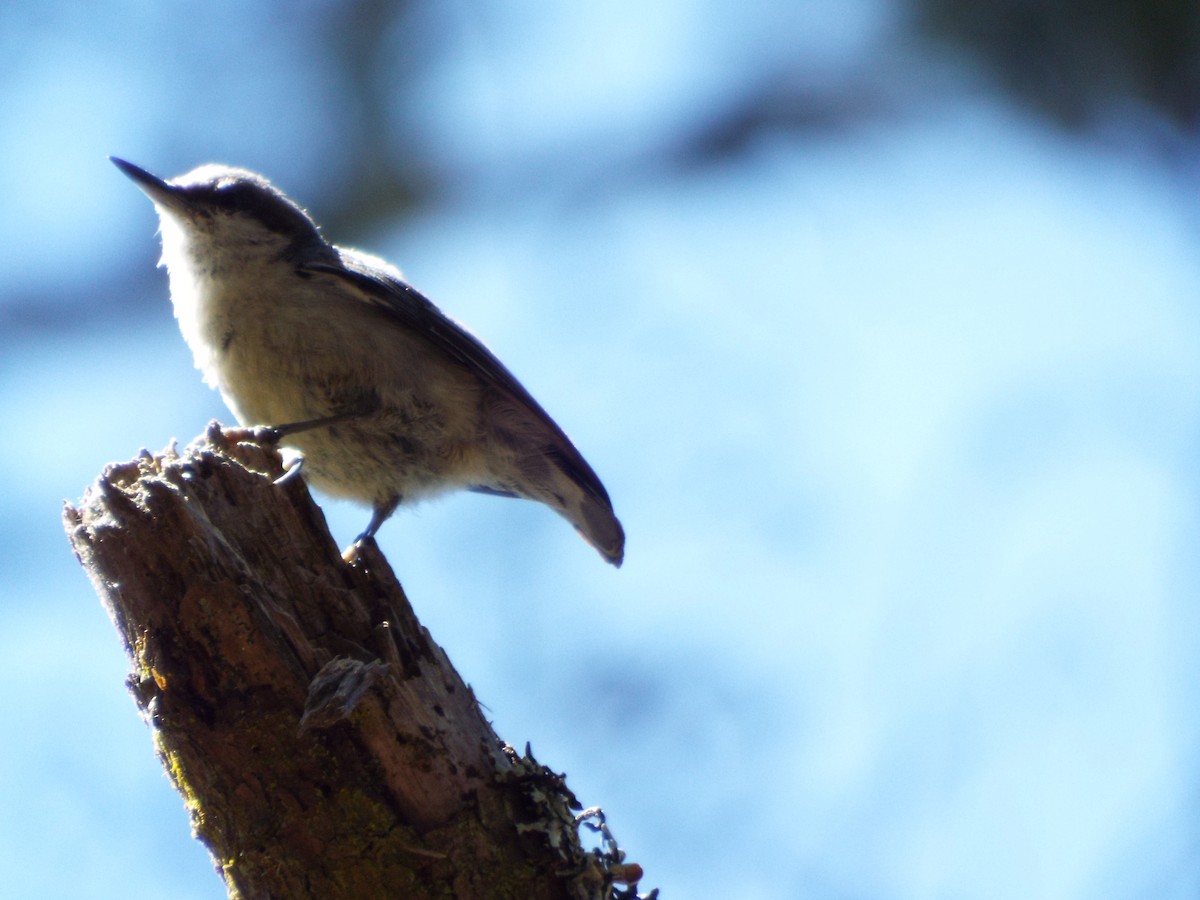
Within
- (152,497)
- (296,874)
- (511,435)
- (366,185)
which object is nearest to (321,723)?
(296,874)

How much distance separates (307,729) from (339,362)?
1553mm

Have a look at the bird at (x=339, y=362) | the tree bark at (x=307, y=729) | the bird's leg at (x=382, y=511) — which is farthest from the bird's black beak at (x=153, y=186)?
the tree bark at (x=307, y=729)

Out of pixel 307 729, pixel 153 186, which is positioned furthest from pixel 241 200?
pixel 307 729

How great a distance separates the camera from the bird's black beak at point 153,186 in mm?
3566

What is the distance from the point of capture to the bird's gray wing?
3447 millimetres

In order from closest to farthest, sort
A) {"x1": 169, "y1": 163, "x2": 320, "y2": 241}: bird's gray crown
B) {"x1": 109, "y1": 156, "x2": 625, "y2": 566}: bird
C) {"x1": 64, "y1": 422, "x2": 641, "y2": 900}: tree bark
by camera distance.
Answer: {"x1": 64, "y1": 422, "x2": 641, "y2": 900}: tree bark → {"x1": 109, "y1": 156, "x2": 625, "y2": 566}: bird → {"x1": 169, "y1": 163, "x2": 320, "y2": 241}: bird's gray crown

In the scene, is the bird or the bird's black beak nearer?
the bird

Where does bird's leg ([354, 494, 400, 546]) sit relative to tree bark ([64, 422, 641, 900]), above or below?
above

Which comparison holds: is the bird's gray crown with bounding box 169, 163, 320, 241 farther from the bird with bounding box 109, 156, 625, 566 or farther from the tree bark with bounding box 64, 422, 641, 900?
the tree bark with bounding box 64, 422, 641, 900

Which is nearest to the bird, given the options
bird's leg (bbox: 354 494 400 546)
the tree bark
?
bird's leg (bbox: 354 494 400 546)

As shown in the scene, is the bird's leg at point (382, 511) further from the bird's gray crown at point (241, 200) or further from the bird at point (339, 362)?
the bird's gray crown at point (241, 200)

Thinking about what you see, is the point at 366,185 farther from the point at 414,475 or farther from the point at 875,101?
the point at 875,101

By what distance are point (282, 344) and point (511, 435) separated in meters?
0.79

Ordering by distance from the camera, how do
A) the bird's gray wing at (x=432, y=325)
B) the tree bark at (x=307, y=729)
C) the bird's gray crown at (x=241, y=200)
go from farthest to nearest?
the bird's gray crown at (x=241, y=200) < the bird's gray wing at (x=432, y=325) < the tree bark at (x=307, y=729)
